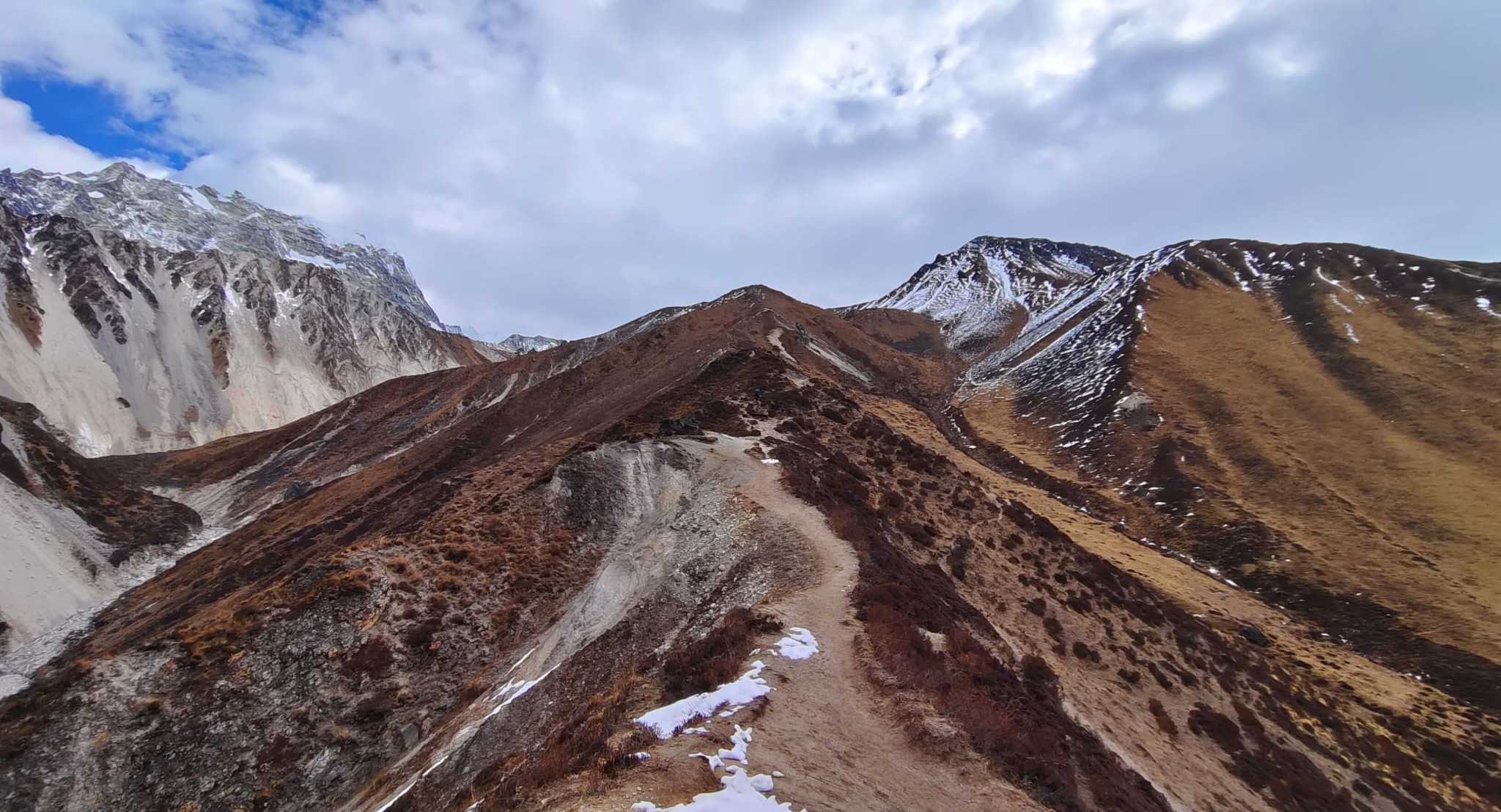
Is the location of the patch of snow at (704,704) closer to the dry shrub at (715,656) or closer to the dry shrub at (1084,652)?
the dry shrub at (715,656)

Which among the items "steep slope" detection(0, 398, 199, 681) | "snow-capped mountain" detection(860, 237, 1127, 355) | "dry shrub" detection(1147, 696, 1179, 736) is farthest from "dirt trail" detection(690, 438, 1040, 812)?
"snow-capped mountain" detection(860, 237, 1127, 355)

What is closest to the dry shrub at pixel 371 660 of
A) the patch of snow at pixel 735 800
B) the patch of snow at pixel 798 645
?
the patch of snow at pixel 798 645

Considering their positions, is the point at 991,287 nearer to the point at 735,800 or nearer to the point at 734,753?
the point at 734,753

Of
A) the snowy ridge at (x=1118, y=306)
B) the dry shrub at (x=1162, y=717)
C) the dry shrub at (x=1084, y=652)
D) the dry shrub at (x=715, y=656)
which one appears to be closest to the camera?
the dry shrub at (x=715, y=656)

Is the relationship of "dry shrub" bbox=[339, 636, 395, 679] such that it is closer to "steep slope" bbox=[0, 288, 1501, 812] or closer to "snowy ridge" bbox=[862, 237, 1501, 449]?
"steep slope" bbox=[0, 288, 1501, 812]

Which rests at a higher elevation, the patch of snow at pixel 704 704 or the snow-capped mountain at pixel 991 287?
the snow-capped mountain at pixel 991 287

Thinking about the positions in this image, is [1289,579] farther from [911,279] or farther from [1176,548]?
[911,279]
